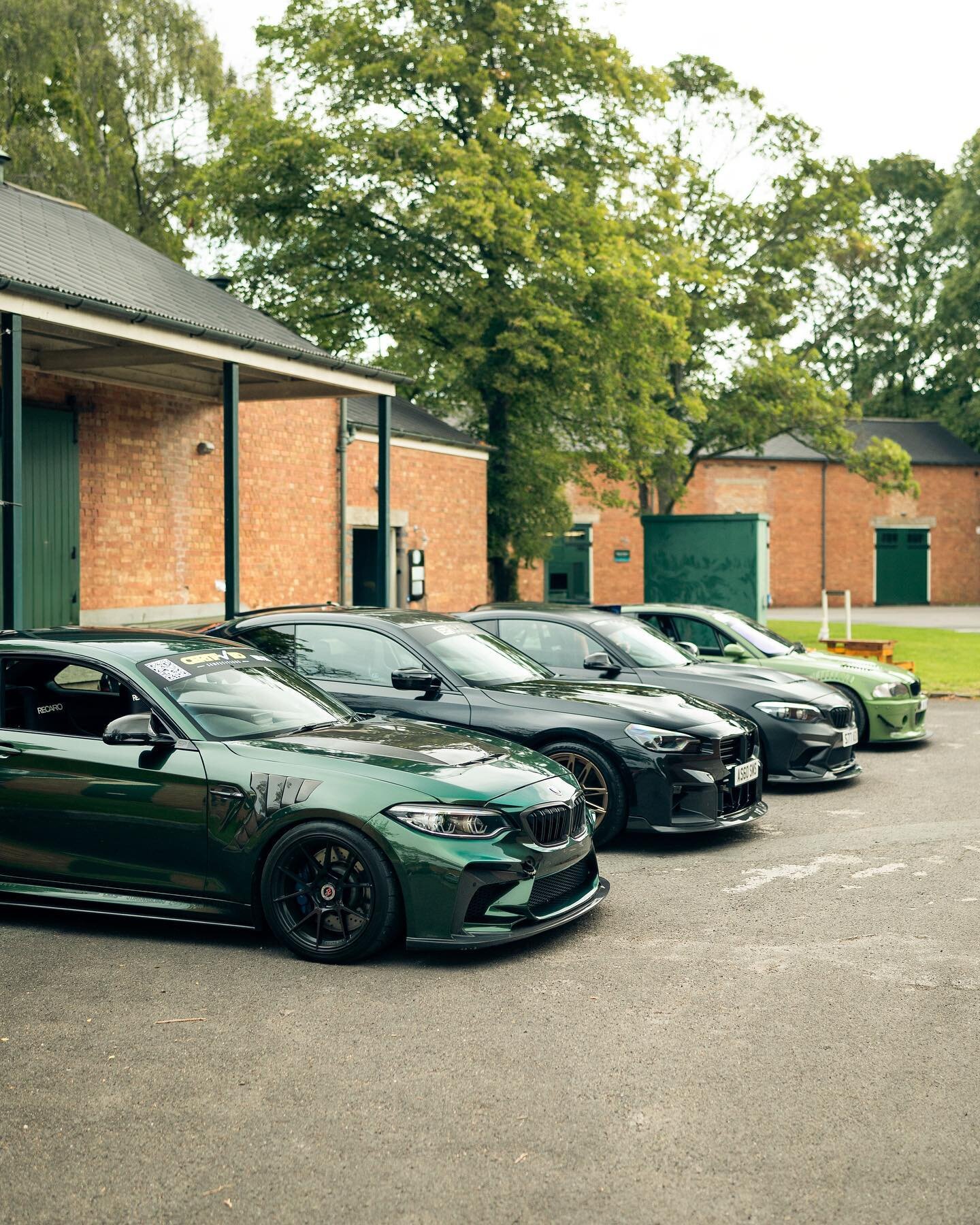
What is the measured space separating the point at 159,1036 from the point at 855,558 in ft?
155

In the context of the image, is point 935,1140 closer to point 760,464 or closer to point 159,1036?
point 159,1036

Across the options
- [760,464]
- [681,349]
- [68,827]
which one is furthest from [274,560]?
[760,464]

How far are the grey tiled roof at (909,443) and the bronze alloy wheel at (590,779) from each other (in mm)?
40757

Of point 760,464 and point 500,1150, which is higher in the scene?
point 760,464

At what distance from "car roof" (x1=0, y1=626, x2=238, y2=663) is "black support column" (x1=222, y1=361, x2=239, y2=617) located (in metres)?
7.31

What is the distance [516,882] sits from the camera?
5.75 meters

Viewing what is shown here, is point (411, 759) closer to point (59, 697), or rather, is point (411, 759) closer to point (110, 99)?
point (59, 697)

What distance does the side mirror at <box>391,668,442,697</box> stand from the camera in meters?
8.25

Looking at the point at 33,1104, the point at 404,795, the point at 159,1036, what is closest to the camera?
the point at 33,1104

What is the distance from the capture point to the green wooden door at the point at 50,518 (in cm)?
1571

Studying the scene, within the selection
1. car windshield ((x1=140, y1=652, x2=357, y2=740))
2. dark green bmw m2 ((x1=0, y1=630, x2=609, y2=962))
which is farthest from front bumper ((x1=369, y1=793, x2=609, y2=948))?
car windshield ((x1=140, y1=652, x2=357, y2=740))

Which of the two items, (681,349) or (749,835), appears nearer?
(749,835)

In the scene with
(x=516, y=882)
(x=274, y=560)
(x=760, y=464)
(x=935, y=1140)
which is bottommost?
(x=935, y=1140)

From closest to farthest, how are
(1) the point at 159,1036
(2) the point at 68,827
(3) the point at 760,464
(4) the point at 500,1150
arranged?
(4) the point at 500,1150 < (1) the point at 159,1036 < (2) the point at 68,827 < (3) the point at 760,464
